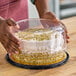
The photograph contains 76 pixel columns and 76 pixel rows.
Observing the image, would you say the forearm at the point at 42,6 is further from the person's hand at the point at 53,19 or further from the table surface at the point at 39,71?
the table surface at the point at 39,71

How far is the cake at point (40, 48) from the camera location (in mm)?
930

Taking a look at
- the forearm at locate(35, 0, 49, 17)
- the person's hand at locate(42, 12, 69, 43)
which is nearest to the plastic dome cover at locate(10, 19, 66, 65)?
the person's hand at locate(42, 12, 69, 43)

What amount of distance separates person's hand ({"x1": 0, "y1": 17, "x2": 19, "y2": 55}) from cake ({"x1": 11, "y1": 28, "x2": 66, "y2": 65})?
0.03 meters

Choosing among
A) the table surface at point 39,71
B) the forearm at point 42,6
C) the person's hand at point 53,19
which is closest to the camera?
the table surface at point 39,71

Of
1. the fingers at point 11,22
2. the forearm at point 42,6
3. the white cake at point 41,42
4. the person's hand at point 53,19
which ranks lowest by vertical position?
the forearm at point 42,6

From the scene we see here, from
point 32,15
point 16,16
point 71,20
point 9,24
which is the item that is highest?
point 9,24

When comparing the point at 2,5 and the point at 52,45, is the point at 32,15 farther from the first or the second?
the point at 52,45

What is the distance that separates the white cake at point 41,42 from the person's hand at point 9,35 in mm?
31

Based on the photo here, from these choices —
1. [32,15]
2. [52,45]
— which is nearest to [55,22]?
[52,45]

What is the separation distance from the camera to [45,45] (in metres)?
0.93

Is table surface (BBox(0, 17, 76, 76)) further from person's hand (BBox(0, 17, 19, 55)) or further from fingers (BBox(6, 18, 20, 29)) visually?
fingers (BBox(6, 18, 20, 29))

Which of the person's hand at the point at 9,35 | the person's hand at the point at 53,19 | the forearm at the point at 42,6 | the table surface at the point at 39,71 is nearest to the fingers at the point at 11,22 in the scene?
the person's hand at the point at 9,35

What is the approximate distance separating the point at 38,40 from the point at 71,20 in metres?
0.91

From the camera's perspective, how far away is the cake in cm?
93
